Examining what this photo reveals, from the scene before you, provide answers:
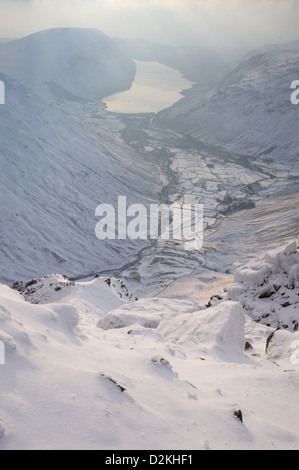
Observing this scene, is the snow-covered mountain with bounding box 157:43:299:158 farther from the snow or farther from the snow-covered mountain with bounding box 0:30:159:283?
the snow-covered mountain with bounding box 0:30:159:283

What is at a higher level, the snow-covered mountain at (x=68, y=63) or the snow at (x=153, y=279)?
the snow-covered mountain at (x=68, y=63)

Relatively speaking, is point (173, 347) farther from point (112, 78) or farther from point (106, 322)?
point (112, 78)

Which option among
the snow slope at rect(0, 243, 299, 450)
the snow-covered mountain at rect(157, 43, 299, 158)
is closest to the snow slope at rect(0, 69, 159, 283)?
the snow slope at rect(0, 243, 299, 450)

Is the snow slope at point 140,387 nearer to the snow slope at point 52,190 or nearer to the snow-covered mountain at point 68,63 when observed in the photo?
the snow slope at point 52,190

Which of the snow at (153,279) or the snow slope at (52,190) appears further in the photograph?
the snow slope at (52,190)

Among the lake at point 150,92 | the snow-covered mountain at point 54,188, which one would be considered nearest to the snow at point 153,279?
the snow-covered mountain at point 54,188

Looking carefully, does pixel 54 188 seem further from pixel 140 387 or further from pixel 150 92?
pixel 150 92

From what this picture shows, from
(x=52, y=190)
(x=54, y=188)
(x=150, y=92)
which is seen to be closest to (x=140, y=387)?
(x=52, y=190)
